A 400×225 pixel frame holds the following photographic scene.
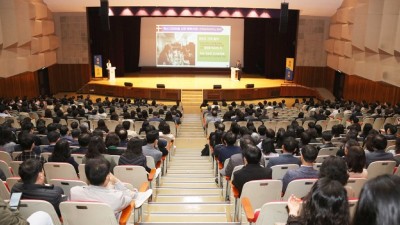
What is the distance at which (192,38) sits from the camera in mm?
21766

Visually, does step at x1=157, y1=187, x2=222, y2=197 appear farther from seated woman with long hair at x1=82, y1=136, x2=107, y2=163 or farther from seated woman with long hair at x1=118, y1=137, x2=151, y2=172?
seated woman with long hair at x1=82, y1=136, x2=107, y2=163

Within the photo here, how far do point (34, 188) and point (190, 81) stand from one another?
687 inches

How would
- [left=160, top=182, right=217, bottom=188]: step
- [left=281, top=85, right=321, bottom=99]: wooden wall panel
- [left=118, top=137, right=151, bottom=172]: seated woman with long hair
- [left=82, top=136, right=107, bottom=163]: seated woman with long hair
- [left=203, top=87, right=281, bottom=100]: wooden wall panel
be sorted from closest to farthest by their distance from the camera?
1. [left=82, top=136, right=107, bottom=163]: seated woman with long hair
2. [left=118, top=137, right=151, bottom=172]: seated woman with long hair
3. [left=160, top=182, right=217, bottom=188]: step
4. [left=203, top=87, right=281, bottom=100]: wooden wall panel
5. [left=281, top=85, right=321, bottom=99]: wooden wall panel

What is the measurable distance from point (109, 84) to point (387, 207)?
19.1 m

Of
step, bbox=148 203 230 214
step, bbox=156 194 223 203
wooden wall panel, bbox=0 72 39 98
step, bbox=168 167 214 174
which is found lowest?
step, bbox=168 167 214 174

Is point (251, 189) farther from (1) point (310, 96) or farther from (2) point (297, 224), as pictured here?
(1) point (310, 96)

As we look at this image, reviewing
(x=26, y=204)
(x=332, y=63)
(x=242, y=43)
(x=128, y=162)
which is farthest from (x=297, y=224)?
(x=242, y=43)

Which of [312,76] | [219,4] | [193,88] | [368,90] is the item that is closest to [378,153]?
[368,90]

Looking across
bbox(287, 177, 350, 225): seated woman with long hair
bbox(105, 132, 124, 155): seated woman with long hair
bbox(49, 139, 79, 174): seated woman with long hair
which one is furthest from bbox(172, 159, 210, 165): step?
bbox(287, 177, 350, 225): seated woman with long hair

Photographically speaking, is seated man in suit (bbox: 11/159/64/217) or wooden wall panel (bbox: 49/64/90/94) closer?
seated man in suit (bbox: 11/159/64/217)

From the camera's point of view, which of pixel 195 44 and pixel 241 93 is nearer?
pixel 241 93

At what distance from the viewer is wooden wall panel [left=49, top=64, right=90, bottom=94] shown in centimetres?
2142

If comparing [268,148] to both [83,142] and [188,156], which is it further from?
[188,156]

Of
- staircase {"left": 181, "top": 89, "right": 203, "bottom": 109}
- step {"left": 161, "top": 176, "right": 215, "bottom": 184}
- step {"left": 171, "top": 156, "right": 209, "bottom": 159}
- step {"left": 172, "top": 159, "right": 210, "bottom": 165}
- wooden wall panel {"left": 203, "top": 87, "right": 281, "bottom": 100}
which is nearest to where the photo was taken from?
step {"left": 161, "top": 176, "right": 215, "bottom": 184}
